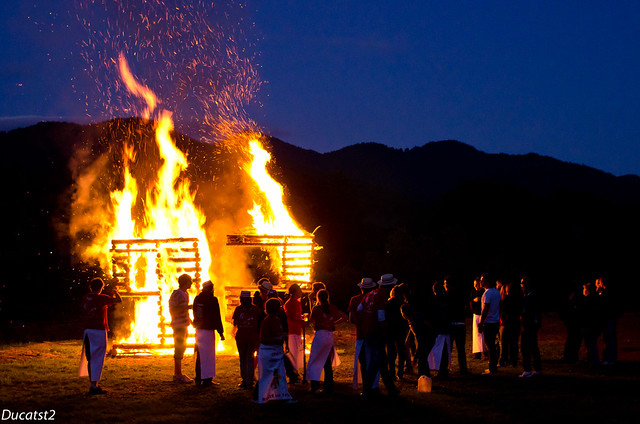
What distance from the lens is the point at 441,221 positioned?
208ft

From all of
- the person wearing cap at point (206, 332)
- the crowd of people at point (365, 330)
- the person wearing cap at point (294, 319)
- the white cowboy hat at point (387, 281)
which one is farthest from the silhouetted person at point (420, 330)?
the person wearing cap at point (206, 332)

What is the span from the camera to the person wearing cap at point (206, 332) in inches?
520

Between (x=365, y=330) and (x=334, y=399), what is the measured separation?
1268 mm

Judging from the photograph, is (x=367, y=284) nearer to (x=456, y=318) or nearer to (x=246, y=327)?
(x=246, y=327)

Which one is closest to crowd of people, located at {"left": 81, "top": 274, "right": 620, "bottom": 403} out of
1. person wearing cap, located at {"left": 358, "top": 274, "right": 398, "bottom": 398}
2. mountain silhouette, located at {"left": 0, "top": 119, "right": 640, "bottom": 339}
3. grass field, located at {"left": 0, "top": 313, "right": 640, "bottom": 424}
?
person wearing cap, located at {"left": 358, "top": 274, "right": 398, "bottom": 398}

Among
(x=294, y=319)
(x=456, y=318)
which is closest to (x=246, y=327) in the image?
(x=294, y=319)

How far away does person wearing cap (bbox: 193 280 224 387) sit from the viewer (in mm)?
13195

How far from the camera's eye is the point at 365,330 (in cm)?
1173

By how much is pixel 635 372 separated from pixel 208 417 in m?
9.73

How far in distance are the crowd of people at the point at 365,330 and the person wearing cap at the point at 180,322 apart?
0.8 inches

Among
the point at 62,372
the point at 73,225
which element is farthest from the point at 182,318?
the point at 73,225

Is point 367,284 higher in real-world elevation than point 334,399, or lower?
higher

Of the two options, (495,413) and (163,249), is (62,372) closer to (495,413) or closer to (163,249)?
(163,249)

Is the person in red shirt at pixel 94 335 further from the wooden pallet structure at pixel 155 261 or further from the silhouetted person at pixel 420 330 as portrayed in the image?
the wooden pallet structure at pixel 155 261
